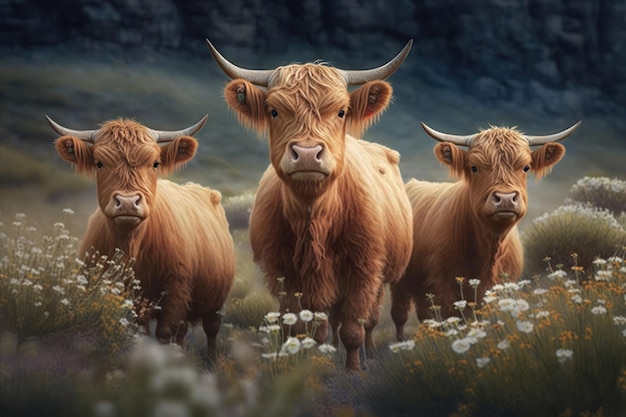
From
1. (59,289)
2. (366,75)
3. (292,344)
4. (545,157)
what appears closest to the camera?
(292,344)

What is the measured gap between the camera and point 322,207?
6.10 m

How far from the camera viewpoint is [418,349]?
5039 millimetres

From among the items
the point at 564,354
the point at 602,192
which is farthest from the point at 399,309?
the point at 602,192

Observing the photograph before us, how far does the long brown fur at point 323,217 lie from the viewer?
5.91 m

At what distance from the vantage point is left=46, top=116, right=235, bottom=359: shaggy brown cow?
6.32 m

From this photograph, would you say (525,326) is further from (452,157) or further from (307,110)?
Result: (452,157)

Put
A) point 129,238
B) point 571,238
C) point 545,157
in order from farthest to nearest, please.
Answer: point 571,238 < point 545,157 < point 129,238

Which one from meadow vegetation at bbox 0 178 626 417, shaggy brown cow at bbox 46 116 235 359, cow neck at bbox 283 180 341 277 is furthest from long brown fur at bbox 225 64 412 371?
shaggy brown cow at bbox 46 116 235 359

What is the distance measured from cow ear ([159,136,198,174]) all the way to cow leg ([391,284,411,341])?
267cm

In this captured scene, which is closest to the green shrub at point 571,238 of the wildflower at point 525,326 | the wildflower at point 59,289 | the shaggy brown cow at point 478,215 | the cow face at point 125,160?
the shaggy brown cow at point 478,215

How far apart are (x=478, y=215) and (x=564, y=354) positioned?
9.37 ft

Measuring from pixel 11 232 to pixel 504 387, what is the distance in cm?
460

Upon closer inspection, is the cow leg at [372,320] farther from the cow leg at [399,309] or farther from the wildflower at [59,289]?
the wildflower at [59,289]

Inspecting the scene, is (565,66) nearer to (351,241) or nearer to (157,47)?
(157,47)
